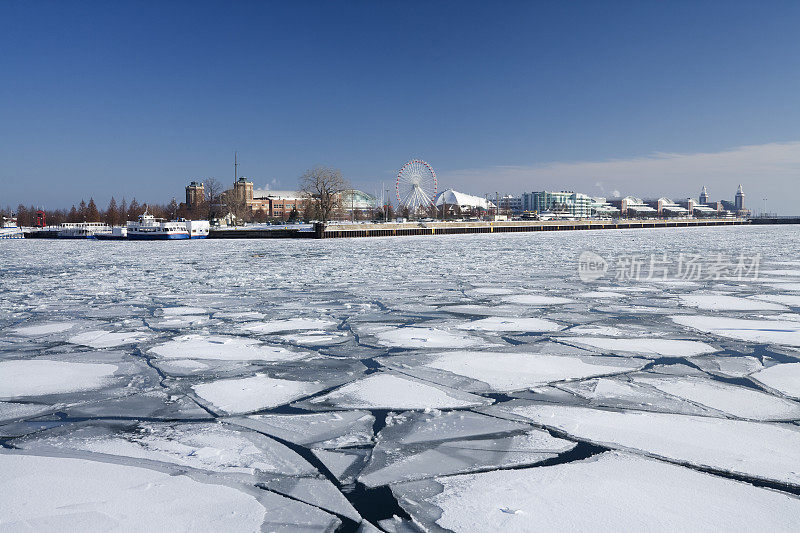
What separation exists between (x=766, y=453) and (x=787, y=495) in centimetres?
60

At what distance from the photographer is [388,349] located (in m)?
6.82

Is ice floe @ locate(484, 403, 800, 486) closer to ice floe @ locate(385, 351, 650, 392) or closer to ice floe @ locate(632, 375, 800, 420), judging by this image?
ice floe @ locate(632, 375, 800, 420)

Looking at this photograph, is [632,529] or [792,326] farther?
[792,326]

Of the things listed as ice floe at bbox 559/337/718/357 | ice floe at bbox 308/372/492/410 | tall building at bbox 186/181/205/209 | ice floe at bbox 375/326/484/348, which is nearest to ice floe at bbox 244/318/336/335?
ice floe at bbox 375/326/484/348

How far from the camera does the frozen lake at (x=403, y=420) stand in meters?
3.04

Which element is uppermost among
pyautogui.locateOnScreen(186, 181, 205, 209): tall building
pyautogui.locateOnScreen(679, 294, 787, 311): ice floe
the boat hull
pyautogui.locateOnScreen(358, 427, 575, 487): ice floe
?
pyautogui.locateOnScreen(186, 181, 205, 209): tall building

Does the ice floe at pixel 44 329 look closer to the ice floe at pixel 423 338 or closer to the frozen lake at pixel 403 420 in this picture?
the frozen lake at pixel 403 420

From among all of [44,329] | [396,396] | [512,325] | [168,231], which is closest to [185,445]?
[396,396]

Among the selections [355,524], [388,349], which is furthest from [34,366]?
[355,524]

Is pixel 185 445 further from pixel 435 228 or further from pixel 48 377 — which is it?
pixel 435 228

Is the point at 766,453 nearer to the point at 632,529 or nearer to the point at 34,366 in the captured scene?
the point at 632,529

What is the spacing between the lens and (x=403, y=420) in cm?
442

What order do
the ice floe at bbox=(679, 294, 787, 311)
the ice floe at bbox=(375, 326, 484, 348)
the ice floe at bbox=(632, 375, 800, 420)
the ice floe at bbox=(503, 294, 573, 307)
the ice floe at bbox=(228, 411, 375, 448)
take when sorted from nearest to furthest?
the ice floe at bbox=(228, 411, 375, 448), the ice floe at bbox=(632, 375, 800, 420), the ice floe at bbox=(375, 326, 484, 348), the ice floe at bbox=(679, 294, 787, 311), the ice floe at bbox=(503, 294, 573, 307)

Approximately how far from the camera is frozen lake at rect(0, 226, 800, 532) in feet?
9.96
